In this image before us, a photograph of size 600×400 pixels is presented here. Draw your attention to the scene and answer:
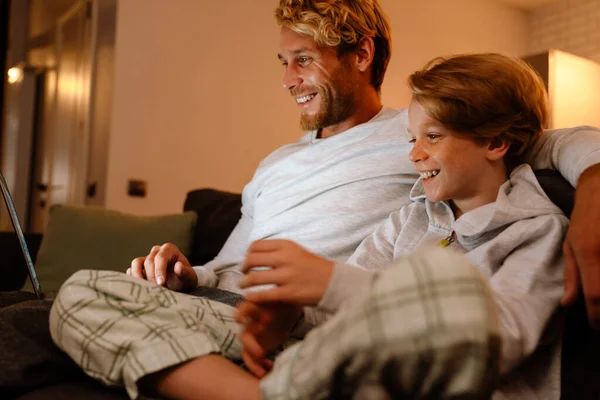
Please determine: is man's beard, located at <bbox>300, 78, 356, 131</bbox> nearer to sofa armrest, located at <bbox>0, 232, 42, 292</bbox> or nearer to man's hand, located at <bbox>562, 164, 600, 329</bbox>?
man's hand, located at <bbox>562, 164, 600, 329</bbox>

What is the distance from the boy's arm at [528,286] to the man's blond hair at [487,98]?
0.18 metres

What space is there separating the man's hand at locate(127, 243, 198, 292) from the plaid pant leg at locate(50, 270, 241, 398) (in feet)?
1.19

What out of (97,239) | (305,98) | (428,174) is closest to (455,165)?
(428,174)

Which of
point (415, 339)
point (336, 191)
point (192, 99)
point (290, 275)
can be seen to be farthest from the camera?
point (192, 99)

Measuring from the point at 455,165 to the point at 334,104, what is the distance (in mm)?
611

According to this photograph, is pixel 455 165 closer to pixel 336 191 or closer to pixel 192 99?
pixel 336 191

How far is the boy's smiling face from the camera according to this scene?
3.26 feet

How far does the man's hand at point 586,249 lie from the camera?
753 millimetres

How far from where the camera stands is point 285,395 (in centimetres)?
61

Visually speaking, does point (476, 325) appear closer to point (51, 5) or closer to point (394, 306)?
point (394, 306)

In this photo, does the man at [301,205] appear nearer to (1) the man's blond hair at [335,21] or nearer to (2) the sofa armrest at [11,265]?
(1) the man's blond hair at [335,21]

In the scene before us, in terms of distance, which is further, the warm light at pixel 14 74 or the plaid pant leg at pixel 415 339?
the warm light at pixel 14 74

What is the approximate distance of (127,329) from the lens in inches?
29.3

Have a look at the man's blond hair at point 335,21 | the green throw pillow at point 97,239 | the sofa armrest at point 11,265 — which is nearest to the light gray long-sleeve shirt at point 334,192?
the man's blond hair at point 335,21
